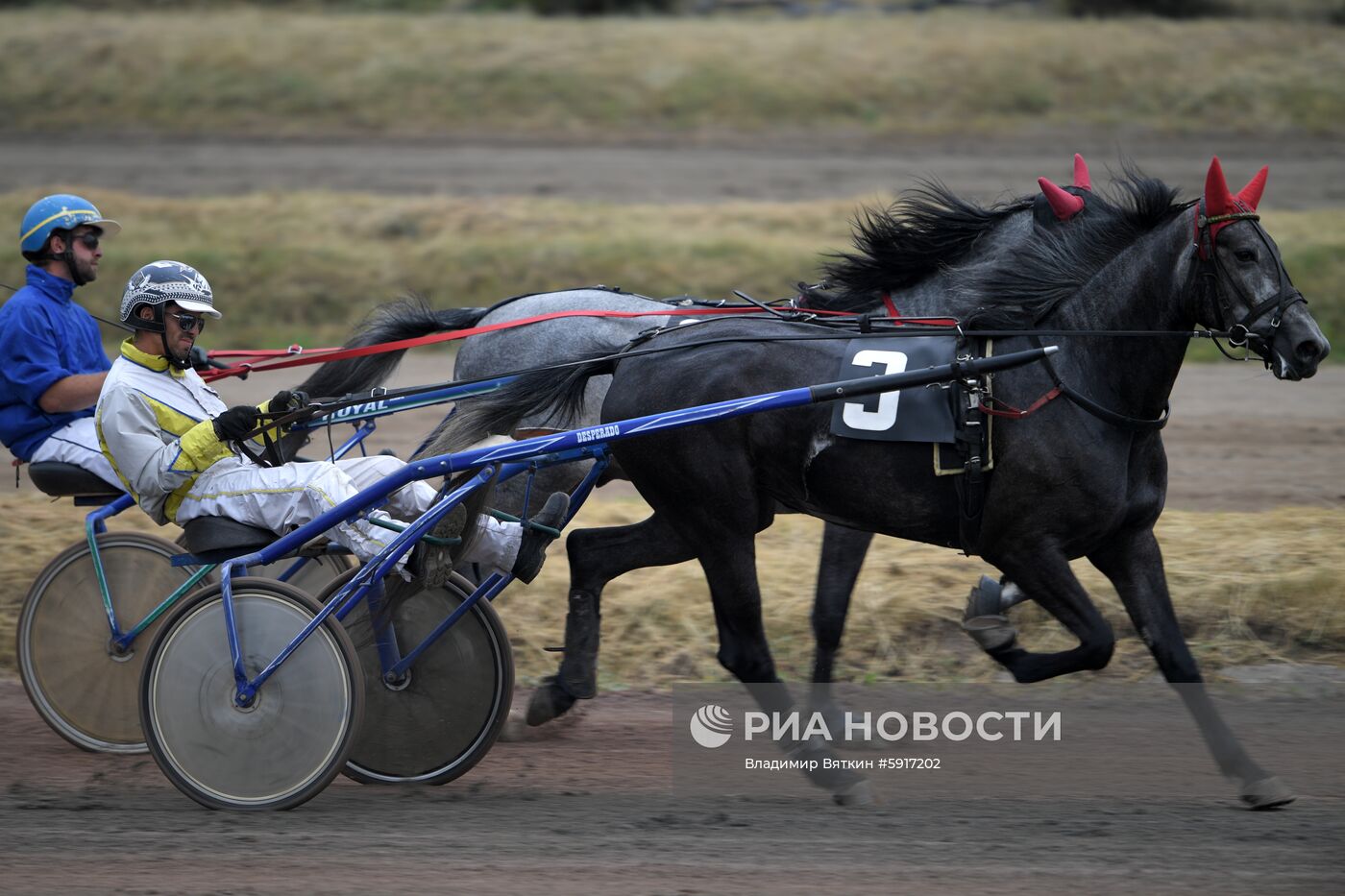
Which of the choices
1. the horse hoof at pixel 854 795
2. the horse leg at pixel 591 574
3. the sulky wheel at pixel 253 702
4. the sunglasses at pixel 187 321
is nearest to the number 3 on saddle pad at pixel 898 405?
the horse leg at pixel 591 574

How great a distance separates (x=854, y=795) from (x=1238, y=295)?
6.20ft

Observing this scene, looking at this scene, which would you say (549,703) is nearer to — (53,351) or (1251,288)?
(53,351)

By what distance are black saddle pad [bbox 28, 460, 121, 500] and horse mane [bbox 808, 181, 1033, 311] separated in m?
2.68

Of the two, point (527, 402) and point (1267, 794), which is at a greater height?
point (527, 402)

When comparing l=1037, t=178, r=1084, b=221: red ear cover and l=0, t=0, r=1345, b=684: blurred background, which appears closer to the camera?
l=1037, t=178, r=1084, b=221: red ear cover

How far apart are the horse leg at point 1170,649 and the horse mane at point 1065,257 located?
791 mm

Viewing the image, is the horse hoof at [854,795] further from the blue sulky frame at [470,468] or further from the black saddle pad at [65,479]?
the black saddle pad at [65,479]

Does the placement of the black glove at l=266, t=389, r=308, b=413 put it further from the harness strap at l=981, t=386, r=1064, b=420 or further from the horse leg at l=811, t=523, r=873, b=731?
the harness strap at l=981, t=386, r=1064, b=420

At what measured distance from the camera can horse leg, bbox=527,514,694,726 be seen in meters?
5.38

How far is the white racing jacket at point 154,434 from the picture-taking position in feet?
15.3

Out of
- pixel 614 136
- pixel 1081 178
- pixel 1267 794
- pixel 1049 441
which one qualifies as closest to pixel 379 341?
pixel 1081 178

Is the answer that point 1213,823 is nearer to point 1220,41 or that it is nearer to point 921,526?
point 921,526

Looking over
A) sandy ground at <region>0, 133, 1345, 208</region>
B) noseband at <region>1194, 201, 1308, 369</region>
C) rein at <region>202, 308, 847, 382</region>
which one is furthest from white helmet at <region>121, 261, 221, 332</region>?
sandy ground at <region>0, 133, 1345, 208</region>

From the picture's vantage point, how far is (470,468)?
4.73 meters
